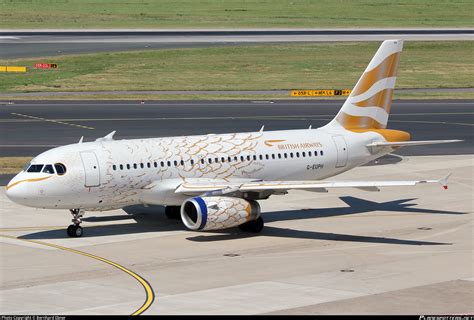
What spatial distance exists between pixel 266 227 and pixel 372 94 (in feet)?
37.9

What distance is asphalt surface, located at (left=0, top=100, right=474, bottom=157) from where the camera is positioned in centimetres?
8644

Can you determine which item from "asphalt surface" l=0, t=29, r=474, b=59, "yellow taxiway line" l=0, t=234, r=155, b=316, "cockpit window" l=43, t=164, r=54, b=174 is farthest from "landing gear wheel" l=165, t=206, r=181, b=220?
"asphalt surface" l=0, t=29, r=474, b=59

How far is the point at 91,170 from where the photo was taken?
5316 centimetres

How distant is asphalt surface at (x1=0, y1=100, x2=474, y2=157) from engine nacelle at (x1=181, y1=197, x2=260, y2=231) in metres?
28.5

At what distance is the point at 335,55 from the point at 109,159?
92.6m

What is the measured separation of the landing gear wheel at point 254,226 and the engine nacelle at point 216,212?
1.04 metres

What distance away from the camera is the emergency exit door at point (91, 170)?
53031 millimetres

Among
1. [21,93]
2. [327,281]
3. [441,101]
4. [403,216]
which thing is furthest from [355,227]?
[21,93]

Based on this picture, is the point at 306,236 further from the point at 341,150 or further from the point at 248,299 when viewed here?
the point at 248,299

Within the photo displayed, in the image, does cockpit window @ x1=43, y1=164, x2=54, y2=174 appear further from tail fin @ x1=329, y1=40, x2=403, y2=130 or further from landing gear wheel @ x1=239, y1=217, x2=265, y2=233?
tail fin @ x1=329, y1=40, x2=403, y2=130

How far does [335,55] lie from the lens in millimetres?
143375

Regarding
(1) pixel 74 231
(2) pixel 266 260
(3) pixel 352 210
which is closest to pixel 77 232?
(1) pixel 74 231

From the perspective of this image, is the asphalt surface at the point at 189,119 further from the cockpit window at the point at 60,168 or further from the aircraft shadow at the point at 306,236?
the aircraft shadow at the point at 306,236

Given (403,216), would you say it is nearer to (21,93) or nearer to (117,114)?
(117,114)
